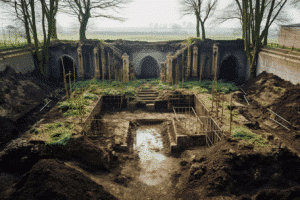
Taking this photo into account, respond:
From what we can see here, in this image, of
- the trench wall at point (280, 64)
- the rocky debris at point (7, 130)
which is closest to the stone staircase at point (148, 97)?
the rocky debris at point (7, 130)

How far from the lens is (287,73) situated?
14.9 metres

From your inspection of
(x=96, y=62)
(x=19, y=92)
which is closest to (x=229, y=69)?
(x=96, y=62)

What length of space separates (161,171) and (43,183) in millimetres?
5114

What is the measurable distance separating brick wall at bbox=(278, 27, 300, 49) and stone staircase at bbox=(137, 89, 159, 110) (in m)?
12.8

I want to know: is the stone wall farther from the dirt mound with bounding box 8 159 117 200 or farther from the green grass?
the green grass

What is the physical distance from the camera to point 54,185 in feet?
20.3

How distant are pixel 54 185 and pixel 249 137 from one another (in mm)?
7836

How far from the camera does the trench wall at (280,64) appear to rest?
14174 mm

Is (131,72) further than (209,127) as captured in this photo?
Yes

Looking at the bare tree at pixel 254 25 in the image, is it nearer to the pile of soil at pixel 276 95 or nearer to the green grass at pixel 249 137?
the pile of soil at pixel 276 95

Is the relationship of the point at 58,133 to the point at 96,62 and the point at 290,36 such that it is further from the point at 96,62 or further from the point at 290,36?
the point at 290,36

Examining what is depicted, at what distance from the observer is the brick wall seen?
18.7 meters

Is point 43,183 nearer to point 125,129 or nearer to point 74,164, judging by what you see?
point 74,164

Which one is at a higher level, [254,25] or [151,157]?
[254,25]
